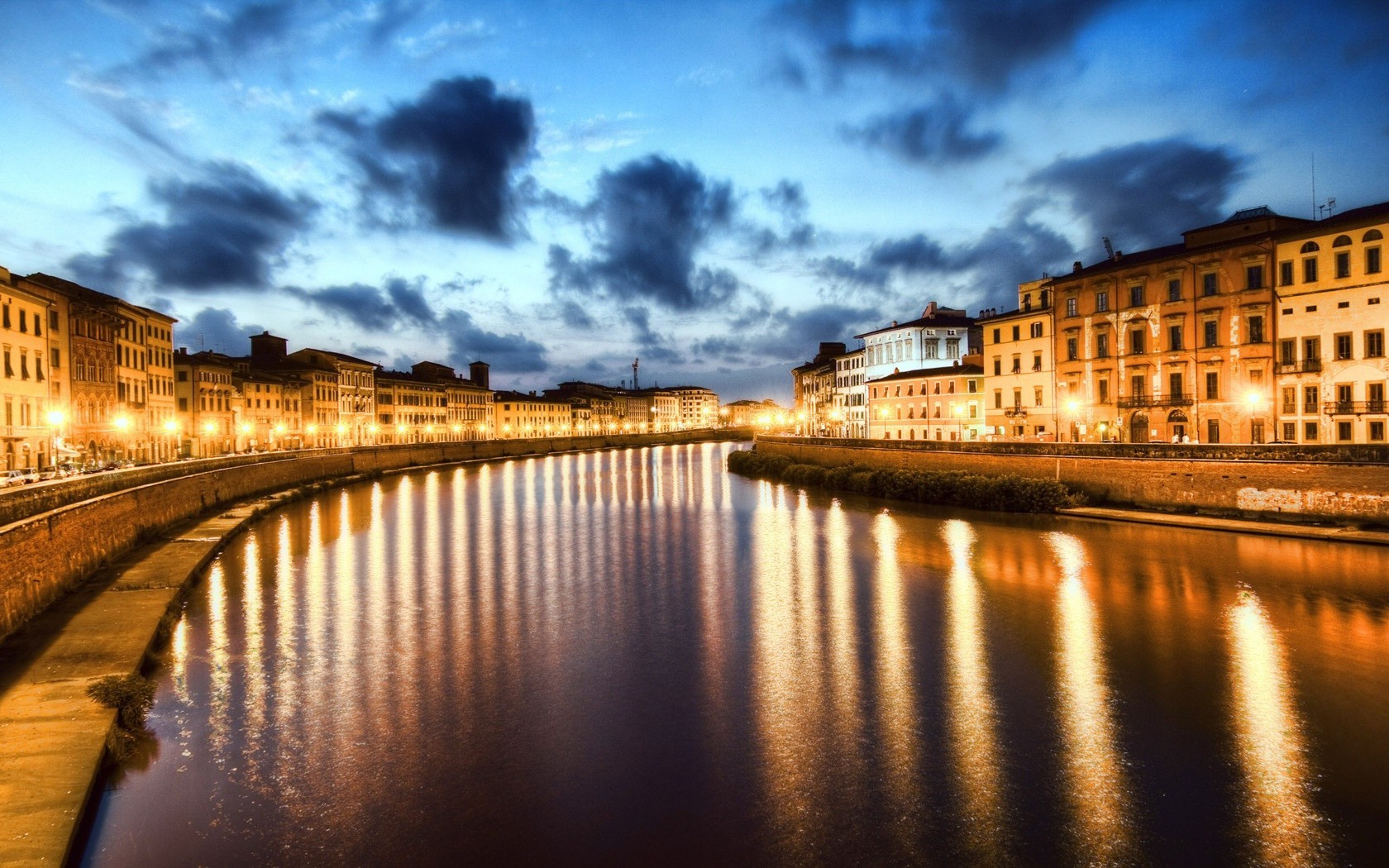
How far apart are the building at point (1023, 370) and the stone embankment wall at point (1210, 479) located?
23.8 ft

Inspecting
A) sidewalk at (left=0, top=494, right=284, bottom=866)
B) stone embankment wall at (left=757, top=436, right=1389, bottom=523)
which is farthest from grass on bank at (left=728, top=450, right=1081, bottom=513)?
sidewalk at (left=0, top=494, right=284, bottom=866)

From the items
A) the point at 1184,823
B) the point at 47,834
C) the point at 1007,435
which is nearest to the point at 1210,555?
the point at 1184,823

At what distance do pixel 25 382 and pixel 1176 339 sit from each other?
2036 inches

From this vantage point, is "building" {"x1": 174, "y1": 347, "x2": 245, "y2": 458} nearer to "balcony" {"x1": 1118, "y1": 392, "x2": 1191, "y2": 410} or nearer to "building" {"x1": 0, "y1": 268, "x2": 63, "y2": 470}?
"building" {"x1": 0, "y1": 268, "x2": 63, "y2": 470}

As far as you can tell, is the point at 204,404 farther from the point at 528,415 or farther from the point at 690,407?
the point at 690,407

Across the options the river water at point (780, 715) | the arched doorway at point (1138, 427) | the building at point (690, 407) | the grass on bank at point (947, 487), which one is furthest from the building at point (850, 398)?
the building at point (690, 407)

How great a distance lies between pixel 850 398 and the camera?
253ft

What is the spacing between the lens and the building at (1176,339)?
107ft

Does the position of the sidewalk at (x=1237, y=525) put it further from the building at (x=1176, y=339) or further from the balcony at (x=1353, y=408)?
the building at (x=1176, y=339)

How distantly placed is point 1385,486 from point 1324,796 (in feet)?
68.9

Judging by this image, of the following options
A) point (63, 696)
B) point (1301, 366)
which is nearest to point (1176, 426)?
point (1301, 366)

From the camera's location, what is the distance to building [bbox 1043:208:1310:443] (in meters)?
32.6

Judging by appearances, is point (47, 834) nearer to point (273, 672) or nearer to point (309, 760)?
point (309, 760)

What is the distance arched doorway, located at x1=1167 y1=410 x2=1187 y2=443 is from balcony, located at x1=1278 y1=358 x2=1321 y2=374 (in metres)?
4.61
